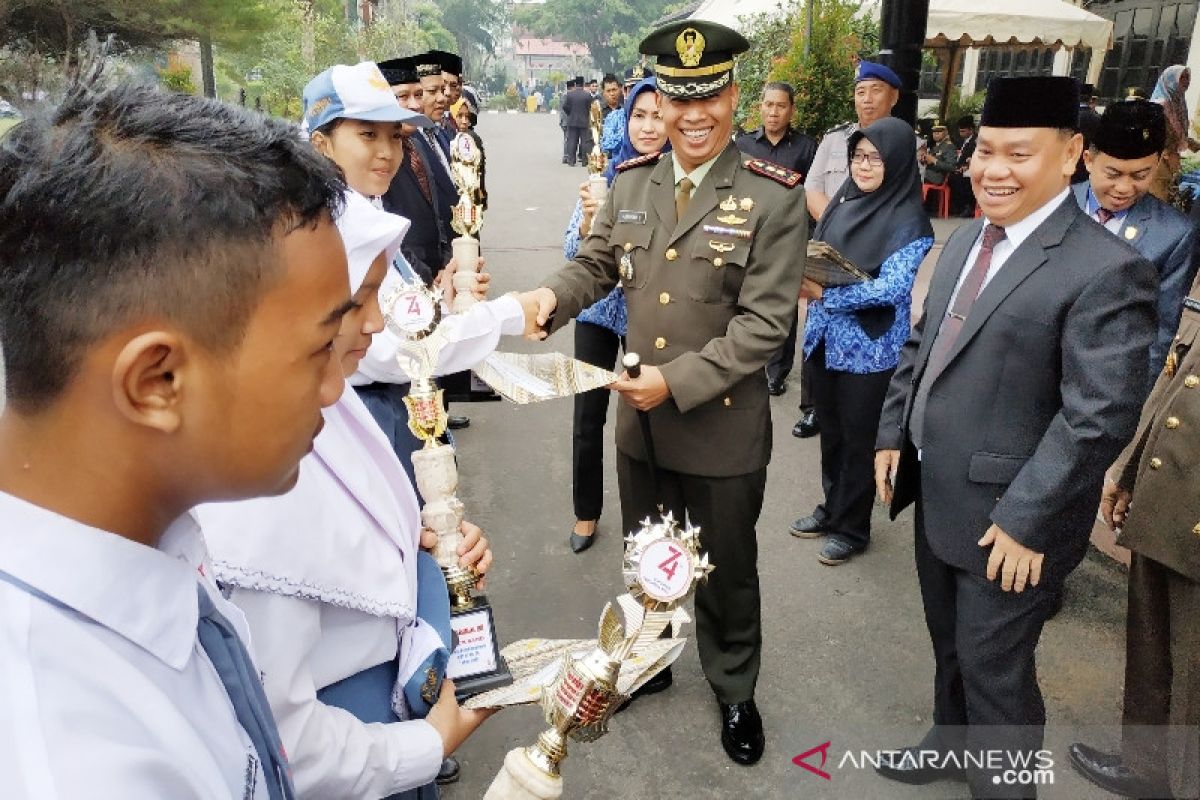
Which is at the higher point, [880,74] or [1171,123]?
[880,74]

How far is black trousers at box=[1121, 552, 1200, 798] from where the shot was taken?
86.7 inches

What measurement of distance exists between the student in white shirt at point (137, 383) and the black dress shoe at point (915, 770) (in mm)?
2389

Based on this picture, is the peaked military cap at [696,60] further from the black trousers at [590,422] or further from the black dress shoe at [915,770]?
the black dress shoe at [915,770]

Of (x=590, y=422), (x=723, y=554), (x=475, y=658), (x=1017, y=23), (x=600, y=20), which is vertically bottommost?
(x=590, y=422)

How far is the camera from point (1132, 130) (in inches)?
123

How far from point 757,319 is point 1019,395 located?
755 millimetres

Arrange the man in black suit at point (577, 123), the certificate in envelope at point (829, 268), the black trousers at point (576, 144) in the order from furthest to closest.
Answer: the black trousers at point (576, 144) → the man in black suit at point (577, 123) → the certificate in envelope at point (829, 268)

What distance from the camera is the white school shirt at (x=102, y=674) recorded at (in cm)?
60

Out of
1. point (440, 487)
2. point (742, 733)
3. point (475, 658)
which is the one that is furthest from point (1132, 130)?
point (475, 658)

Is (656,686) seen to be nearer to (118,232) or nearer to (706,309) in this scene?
(706,309)

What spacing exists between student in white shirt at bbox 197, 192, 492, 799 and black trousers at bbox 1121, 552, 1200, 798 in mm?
1994

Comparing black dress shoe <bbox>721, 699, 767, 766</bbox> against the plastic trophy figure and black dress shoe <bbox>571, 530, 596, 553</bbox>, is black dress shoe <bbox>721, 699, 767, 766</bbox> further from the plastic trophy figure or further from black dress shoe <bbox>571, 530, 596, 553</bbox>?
the plastic trophy figure

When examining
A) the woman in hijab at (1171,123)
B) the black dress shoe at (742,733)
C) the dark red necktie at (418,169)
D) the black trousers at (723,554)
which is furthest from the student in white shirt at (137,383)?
the woman in hijab at (1171,123)

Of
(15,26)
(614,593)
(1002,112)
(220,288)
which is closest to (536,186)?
(15,26)
